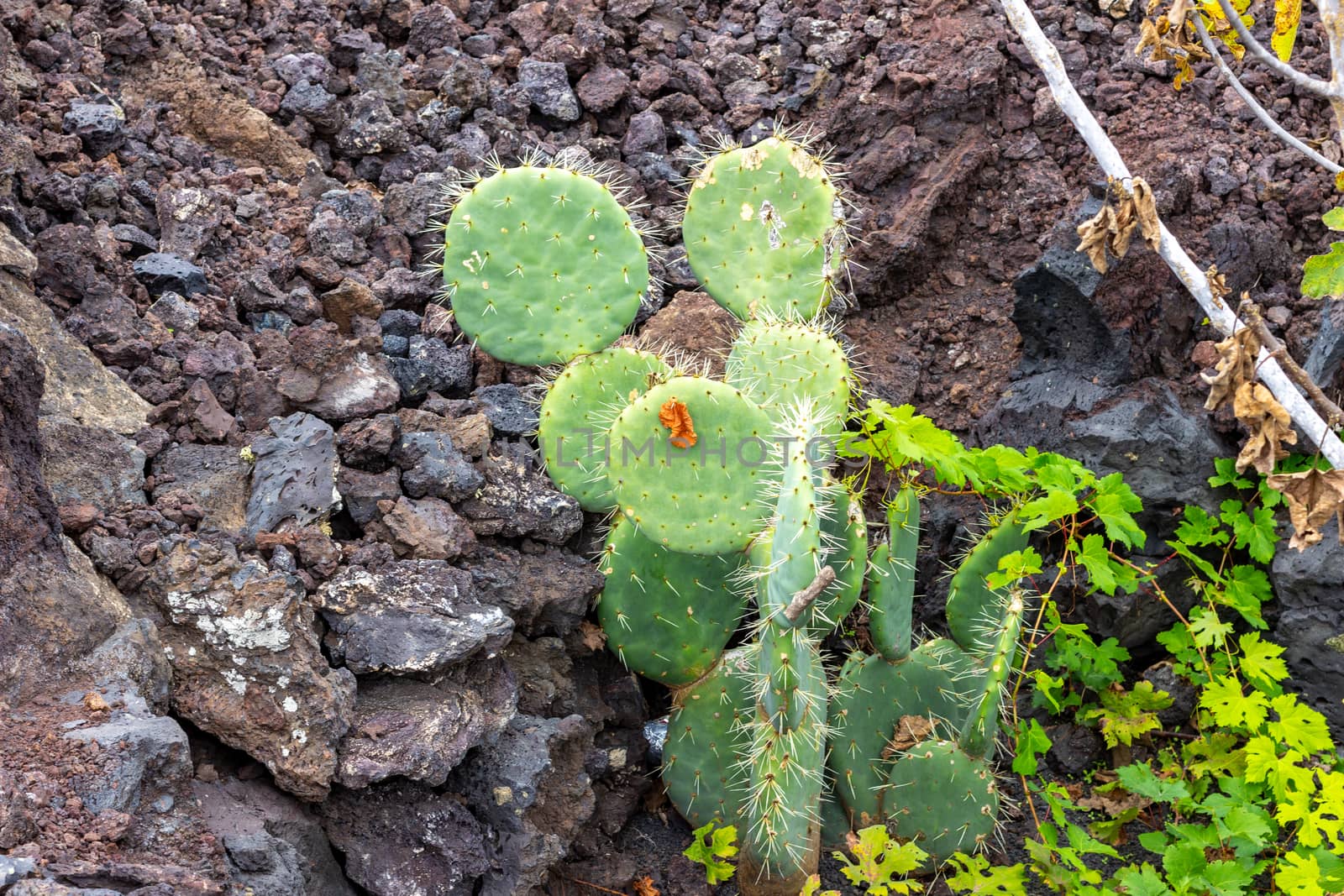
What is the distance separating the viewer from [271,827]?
253 cm

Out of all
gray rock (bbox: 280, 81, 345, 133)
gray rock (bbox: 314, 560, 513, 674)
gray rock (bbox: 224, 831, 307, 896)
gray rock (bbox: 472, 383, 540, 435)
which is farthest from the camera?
gray rock (bbox: 280, 81, 345, 133)

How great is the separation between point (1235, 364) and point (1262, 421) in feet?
0.42

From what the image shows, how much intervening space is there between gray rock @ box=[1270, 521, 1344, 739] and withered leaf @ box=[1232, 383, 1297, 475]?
3.55 ft

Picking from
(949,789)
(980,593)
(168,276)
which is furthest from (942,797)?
(168,276)

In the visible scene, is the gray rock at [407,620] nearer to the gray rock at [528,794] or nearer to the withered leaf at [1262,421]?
the gray rock at [528,794]

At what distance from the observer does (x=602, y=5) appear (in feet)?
16.3

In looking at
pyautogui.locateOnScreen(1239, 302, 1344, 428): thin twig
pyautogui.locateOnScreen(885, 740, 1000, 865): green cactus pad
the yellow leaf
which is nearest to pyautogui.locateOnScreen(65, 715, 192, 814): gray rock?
pyautogui.locateOnScreen(885, 740, 1000, 865): green cactus pad

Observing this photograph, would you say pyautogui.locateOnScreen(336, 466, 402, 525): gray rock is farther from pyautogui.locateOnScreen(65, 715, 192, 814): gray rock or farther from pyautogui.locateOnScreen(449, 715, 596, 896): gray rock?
Result: pyautogui.locateOnScreen(65, 715, 192, 814): gray rock

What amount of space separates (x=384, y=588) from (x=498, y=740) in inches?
17.5

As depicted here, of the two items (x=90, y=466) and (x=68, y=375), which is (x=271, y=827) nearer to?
(x=90, y=466)

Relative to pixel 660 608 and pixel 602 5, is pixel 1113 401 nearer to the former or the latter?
pixel 660 608

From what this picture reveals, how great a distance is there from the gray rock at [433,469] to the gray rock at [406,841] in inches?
29.2

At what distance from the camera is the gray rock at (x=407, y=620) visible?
2744 mm

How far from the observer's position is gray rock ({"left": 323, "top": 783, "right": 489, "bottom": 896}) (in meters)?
2.67
